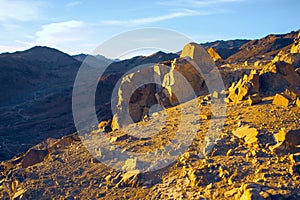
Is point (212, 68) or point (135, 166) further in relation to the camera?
point (212, 68)

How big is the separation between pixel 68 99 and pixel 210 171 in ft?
100

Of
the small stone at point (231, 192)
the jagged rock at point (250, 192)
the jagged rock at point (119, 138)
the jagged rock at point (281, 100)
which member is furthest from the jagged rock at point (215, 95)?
the jagged rock at point (250, 192)

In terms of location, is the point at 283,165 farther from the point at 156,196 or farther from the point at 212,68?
the point at 212,68

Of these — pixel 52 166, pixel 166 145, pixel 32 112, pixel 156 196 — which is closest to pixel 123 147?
pixel 166 145

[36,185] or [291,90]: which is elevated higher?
[291,90]

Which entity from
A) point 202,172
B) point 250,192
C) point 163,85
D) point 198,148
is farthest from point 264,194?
point 163,85

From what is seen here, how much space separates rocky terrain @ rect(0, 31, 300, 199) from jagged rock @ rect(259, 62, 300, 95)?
0.08 ft

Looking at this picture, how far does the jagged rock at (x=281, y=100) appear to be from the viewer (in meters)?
8.10

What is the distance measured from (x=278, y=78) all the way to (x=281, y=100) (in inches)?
45.9

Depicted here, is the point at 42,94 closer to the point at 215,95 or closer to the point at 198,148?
the point at 215,95

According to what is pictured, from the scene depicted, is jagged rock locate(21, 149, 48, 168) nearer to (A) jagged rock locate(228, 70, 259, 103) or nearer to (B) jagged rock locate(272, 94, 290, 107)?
(A) jagged rock locate(228, 70, 259, 103)

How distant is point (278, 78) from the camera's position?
30.1 ft

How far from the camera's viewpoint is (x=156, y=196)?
20.8 feet

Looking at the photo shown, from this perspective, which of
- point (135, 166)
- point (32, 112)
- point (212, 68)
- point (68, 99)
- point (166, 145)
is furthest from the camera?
point (68, 99)
